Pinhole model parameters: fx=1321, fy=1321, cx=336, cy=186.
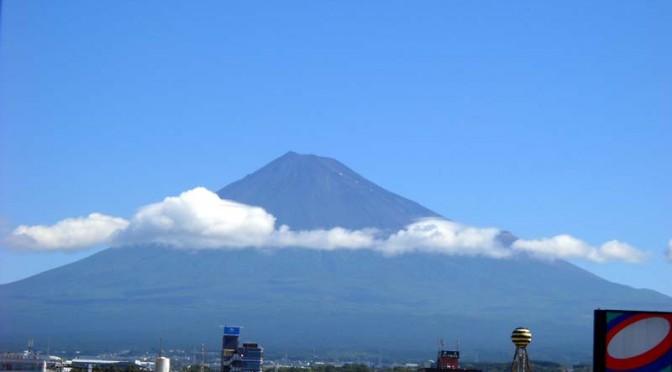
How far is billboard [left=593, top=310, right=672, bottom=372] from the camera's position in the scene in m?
39.1

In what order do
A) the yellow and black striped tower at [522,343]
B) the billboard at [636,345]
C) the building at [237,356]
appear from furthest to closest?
the building at [237,356] → the yellow and black striped tower at [522,343] → the billboard at [636,345]

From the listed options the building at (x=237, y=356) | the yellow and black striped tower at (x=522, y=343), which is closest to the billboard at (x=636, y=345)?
the yellow and black striped tower at (x=522, y=343)

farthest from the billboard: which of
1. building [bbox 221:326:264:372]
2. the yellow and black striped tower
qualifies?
building [bbox 221:326:264:372]

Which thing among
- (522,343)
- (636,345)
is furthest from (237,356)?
(636,345)

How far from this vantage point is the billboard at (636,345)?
128 feet

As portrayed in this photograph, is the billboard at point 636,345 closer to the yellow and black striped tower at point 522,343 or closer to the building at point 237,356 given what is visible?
the yellow and black striped tower at point 522,343

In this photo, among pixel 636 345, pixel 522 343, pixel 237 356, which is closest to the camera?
pixel 636 345

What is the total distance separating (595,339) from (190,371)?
12122 centimetres

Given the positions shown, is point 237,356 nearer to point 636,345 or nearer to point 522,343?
point 522,343

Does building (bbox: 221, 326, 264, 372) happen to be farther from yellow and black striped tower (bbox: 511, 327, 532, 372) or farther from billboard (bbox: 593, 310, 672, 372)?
billboard (bbox: 593, 310, 672, 372)

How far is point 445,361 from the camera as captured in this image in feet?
348

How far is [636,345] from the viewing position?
129 feet

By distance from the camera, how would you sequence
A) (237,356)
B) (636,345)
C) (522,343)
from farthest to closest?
(237,356), (522,343), (636,345)

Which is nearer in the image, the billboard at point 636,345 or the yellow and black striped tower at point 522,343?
the billboard at point 636,345
